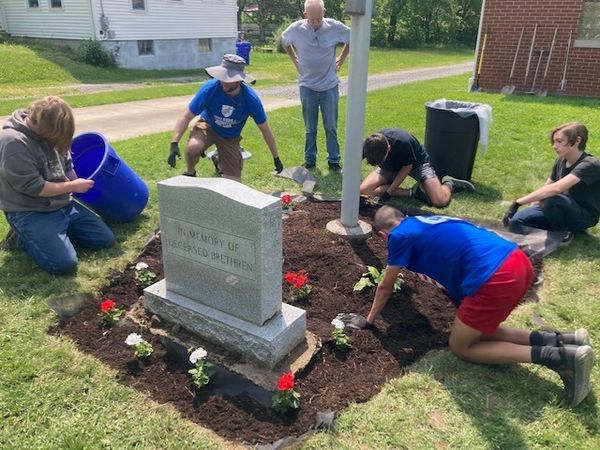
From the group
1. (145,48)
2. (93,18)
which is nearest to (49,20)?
(93,18)

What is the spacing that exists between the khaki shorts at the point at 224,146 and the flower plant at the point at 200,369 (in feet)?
10.2

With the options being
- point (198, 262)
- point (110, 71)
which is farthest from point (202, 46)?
point (198, 262)

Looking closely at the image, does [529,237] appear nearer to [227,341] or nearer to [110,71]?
[227,341]

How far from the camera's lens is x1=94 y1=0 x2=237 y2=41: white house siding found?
62.7 ft

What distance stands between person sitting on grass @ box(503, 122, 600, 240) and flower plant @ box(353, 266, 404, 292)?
158 centimetres

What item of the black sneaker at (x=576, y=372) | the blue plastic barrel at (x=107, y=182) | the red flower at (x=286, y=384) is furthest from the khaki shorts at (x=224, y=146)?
the black sneaker at (x=576, y=372)

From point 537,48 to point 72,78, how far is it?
13728 mm

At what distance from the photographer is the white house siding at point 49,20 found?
742 inches

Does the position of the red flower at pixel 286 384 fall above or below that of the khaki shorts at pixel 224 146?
below

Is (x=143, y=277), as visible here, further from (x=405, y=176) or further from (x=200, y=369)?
(x=405, y=176)

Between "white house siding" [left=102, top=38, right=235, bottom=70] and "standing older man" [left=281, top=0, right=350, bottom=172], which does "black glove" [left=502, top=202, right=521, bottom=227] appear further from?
"white house siding" [left=102, top=38, right=235, bottom=70]

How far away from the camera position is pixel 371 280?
402cm

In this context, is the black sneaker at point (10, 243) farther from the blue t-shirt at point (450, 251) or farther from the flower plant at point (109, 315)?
the blue t-shirt at point (450, 251)

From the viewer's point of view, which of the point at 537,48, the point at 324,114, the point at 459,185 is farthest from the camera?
the point at 537,48
